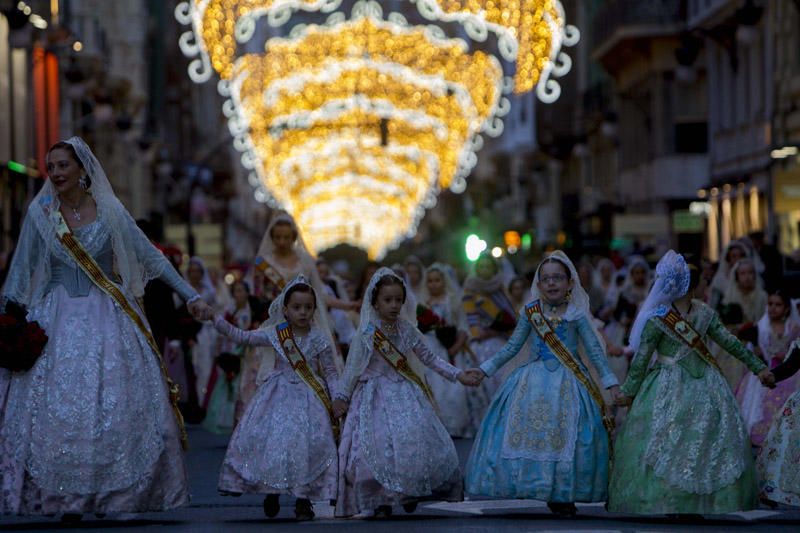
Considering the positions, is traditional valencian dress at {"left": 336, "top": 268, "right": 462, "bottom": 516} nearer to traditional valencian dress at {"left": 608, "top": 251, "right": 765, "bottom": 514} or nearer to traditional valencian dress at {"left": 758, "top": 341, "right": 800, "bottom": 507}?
traditional valencian dress at {"left": 608, "top": 251, "right": 765, "bottom": 514}

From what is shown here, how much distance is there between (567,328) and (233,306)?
11615 mm

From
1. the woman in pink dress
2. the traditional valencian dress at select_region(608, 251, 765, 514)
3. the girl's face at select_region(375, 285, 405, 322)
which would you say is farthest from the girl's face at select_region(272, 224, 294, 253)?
the traditional valencian dress at select_region(608, 251, 765, 514)

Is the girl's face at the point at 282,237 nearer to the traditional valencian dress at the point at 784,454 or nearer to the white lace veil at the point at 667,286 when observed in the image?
the white lace veil at the point at 667,286

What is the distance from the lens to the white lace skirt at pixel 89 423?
10914 millimetres

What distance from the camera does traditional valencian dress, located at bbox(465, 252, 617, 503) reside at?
1189 cm

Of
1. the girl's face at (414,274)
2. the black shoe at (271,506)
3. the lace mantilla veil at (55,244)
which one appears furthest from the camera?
the girl's face at (414,274)

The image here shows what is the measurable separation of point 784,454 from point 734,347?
2.18ft

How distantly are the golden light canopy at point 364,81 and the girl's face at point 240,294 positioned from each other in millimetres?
2032

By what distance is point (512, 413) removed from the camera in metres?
12.2

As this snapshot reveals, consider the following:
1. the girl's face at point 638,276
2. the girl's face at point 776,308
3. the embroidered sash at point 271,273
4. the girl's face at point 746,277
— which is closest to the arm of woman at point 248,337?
the embroidered sash at point 271,273

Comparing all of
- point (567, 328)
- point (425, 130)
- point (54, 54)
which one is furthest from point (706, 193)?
point (567, 328)

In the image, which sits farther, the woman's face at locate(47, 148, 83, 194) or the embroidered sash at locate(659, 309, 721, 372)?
the embroidered sash at locate(659, 309, 721, 372)

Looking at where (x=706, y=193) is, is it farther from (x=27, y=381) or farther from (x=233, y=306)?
(x=27, y=381)

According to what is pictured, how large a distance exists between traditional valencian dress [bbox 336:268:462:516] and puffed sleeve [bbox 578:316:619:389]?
74 centimetres
